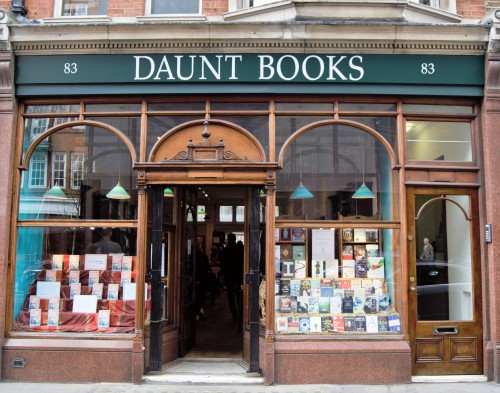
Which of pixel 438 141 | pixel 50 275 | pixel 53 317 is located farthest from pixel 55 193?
pixel 438 141

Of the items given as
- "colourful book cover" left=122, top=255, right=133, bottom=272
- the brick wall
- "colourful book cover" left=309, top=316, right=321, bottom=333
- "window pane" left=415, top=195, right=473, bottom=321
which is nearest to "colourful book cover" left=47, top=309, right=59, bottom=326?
"colourful book cover" left=122, top=255, right=133, bottom=272

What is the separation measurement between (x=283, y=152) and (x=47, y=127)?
365 centimetres

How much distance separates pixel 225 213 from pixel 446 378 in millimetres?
8064

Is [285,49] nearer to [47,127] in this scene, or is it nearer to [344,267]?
[344,267]

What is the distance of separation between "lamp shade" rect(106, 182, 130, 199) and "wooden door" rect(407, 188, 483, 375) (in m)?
4.21

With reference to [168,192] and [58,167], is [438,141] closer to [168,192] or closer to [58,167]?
[168,192]

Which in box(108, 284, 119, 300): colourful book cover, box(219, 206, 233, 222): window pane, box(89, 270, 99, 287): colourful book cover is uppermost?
box(219, 206, 233, 222): window pane

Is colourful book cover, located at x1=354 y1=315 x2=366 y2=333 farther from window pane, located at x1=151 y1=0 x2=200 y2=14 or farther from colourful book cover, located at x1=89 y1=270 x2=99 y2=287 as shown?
window pane, located at x1=151 y1=0 x2=200 y2=14

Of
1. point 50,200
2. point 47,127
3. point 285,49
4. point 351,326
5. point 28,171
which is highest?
point 285,49

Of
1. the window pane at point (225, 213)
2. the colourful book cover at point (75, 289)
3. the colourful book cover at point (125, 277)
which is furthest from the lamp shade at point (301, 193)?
the window pane at point (225, 213)

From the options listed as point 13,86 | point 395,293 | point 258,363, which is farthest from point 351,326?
point 13,86

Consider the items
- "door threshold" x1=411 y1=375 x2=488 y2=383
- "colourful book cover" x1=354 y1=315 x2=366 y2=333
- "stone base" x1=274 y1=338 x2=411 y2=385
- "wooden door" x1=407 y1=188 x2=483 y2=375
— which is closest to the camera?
"stone base" x1=274 y1=338 x2=411 y2=385

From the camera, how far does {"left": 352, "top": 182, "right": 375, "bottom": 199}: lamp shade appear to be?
7020mm

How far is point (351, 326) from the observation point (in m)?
6.81
